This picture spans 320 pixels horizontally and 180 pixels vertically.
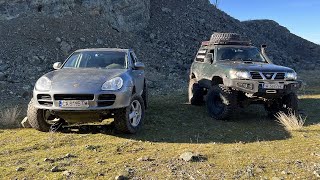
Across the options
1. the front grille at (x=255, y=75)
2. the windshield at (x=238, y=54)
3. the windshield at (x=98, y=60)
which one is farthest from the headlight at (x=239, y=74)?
the windshield at (x=98, y=60)

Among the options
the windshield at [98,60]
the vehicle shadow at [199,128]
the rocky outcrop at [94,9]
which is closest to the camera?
the vehicle shadow at [199,128]

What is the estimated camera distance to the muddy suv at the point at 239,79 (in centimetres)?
858

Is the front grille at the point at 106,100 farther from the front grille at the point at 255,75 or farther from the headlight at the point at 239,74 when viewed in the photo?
the front grille at the point at 255,75

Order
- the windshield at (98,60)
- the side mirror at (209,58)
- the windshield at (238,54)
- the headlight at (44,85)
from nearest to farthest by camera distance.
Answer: the headlight at (44,85), the windshield at (98,60), the windshield at (238,54), the side mirror at (209,58)

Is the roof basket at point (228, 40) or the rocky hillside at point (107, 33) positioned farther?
the rocky hillside at point (107, 33)

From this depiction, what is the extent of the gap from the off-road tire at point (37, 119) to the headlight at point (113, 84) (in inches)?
56.5

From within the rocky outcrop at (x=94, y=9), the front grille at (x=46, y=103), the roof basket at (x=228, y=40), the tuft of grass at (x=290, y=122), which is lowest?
the tuft of grass at (x=290, y=122)

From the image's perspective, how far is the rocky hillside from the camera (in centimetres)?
1627

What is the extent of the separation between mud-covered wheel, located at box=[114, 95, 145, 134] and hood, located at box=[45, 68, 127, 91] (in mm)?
609

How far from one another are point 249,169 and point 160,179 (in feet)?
4.10

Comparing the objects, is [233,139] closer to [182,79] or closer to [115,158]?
[115,158]

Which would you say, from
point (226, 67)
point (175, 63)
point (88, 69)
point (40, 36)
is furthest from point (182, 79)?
point (88, 69)

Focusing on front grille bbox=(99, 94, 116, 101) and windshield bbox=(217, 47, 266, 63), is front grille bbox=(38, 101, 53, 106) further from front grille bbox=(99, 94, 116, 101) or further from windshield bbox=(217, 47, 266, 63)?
windshield bbox=(217, 47, 266, 63)

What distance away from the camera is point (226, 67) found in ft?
30.5
